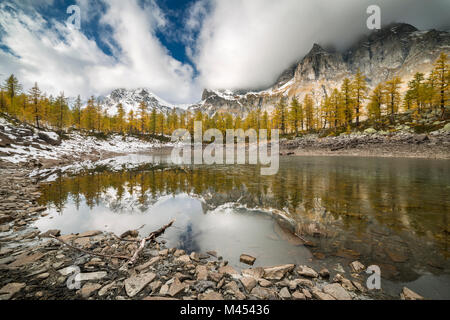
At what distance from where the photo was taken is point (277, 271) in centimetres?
362

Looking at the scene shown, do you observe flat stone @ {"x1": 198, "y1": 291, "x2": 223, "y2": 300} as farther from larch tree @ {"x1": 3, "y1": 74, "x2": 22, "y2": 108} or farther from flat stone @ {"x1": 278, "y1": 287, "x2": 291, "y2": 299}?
larch tree @ {"x1": 3, "y1": 74, "x2": 22, "y2": 108}

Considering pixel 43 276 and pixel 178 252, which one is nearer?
pixel 43 276

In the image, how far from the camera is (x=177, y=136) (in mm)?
88375

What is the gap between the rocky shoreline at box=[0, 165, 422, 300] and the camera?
294 centimetres

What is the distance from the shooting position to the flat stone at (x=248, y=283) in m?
3.12

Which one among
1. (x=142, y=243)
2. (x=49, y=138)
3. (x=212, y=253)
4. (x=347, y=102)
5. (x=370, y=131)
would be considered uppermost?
(x=347, y=102)

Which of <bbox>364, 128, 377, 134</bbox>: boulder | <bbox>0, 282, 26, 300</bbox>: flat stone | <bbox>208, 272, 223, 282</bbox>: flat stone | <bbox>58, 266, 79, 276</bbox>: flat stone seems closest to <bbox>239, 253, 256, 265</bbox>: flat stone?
<bbox>208, 272, 223, 282</bbox>: flat stone

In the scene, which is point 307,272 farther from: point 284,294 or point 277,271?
point 284,294

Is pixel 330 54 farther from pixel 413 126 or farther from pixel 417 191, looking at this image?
pixel 417 191

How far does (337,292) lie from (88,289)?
14.5 ft

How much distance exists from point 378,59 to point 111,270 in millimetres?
257445

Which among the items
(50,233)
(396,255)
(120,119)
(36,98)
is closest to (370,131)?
(396,255)
